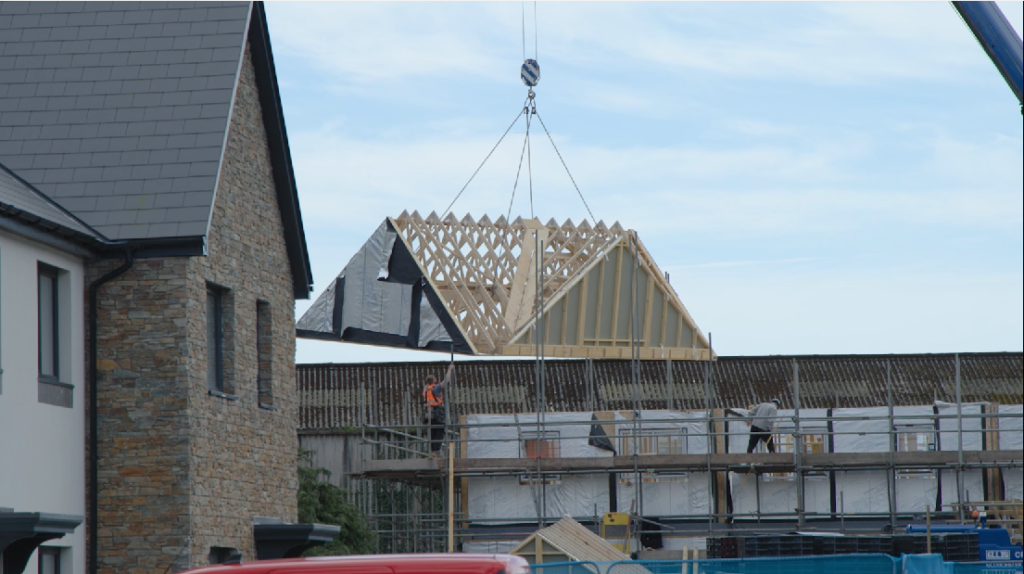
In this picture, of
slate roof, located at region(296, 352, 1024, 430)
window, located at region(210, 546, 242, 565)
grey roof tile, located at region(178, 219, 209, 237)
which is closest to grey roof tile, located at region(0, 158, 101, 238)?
grey roof tile, located at region(178, 219, 209, 237)

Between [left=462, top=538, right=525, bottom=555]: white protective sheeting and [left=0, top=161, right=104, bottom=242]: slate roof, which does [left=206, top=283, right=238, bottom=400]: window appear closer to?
[left=0, top=161, right=104, bottom=242]: slate roof

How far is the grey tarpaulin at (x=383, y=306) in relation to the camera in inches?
1067

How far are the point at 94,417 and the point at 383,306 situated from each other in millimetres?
11187

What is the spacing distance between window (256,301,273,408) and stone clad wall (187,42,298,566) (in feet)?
0.20

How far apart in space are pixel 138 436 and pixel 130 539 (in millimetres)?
1277

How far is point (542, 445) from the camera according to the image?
2556cm

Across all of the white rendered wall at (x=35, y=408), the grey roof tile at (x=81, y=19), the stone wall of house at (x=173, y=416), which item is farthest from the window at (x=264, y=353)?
the grey roof tile at (x=81, y=19)

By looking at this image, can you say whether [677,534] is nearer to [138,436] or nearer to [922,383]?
[138,436]

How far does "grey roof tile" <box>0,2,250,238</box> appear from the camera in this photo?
56.9ft

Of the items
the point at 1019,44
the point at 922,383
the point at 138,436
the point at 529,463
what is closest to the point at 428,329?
the point at 529,463

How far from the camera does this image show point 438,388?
85.0ft

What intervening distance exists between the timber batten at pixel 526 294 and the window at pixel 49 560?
11903 mm

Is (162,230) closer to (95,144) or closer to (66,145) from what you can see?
(95,144)

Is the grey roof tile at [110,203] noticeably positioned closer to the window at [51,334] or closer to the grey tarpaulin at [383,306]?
the window at [51,334]
